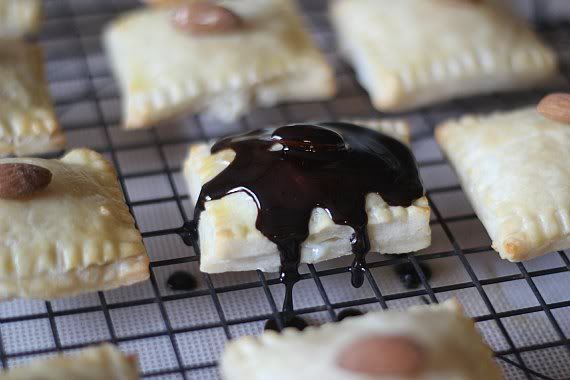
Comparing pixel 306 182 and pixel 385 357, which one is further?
pixel 306 182

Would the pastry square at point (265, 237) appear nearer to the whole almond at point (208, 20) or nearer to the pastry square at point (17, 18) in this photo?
the whole almond at point (208, 20)

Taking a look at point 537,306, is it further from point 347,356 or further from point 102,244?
point 102,244

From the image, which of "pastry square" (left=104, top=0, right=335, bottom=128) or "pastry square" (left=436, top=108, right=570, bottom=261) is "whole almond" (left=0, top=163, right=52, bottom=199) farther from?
"pastry square" (left=436, top=108, right=570, bottom=261)

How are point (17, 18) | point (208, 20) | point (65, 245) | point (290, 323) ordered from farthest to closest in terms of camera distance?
point (17, 18) < point (208, 20) < point (290, 323) < point (65, 245)

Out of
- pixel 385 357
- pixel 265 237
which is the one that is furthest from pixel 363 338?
pixel 265 237

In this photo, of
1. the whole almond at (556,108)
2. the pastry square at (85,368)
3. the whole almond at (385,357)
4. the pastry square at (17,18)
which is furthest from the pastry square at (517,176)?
the pastry square at (17,18)

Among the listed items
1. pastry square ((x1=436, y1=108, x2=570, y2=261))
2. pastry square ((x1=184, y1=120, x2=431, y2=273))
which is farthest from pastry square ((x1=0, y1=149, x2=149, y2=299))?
pastry square ((x1=436, y1=108, x2=570, y2=261))

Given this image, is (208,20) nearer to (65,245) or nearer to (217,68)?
(217,68)

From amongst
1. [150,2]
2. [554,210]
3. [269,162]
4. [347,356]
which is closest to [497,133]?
[554,210]
